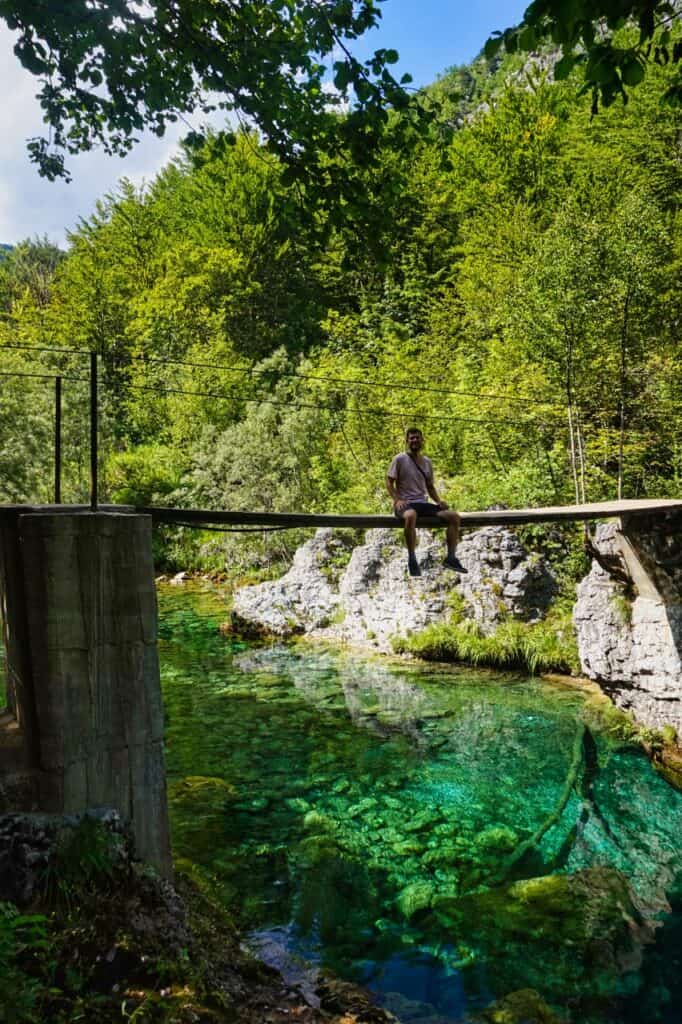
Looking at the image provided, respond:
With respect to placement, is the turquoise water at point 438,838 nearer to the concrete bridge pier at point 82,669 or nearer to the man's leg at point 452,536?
the concrete bridge pier at point 82,669

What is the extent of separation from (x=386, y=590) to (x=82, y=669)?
32.4 feet

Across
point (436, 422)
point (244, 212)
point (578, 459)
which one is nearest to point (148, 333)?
point (244, 212)

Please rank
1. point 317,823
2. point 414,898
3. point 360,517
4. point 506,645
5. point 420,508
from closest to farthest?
point 414,898 → point 360,517 → point 420,508 → point 317,823 → point 506,645

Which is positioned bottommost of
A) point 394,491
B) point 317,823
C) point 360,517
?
point 317,823

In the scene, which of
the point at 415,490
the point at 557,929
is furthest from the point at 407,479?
the point at 557,929

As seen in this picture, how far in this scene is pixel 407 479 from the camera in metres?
6.66

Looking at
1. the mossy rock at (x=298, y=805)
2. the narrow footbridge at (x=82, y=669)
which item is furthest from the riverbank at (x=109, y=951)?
the mossy rock at (x=298, y=805)

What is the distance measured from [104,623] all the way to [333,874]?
3525mm

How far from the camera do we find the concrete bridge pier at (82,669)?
3.84m

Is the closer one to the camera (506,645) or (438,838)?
(438,838)

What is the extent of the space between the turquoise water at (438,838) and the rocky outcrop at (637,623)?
0.76 meters

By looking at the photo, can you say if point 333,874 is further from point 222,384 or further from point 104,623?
point 222,384

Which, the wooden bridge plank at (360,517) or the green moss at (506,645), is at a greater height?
the wooden bridge plank at (360,517)

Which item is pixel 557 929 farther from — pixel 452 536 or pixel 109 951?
pixel 109 951
